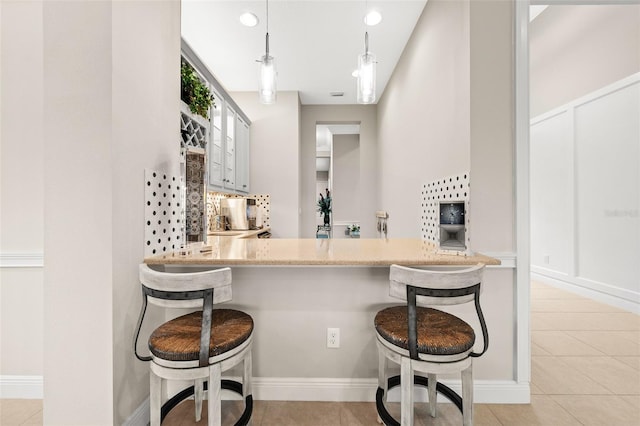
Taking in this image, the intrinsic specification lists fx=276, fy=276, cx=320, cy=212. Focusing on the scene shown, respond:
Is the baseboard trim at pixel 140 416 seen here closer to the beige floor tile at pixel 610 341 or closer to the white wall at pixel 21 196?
the white wall at pixel 21 196

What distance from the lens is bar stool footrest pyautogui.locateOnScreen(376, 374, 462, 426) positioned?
132cm

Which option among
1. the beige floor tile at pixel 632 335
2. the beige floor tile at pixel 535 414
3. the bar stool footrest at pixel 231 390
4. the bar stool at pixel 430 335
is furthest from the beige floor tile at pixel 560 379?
the bar stool footrest at pixel 231 390

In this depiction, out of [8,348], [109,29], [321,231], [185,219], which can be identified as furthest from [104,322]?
[321,231]

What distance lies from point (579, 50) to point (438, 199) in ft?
11.1

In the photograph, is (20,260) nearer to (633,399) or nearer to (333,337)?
(333,337)

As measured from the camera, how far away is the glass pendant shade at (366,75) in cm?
193

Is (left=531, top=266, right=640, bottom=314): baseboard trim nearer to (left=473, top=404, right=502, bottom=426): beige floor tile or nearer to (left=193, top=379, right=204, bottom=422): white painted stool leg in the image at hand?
(left=473, top=404, right=502, bottom=426): beige floor tile

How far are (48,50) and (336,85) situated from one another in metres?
3.58

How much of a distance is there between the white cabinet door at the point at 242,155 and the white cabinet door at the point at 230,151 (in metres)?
0.14

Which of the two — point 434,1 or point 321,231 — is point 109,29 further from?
point 321,231

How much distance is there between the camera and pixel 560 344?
2322 mm

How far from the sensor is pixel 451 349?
1.14 meters

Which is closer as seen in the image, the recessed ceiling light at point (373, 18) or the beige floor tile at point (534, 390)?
the beige floor tile at point (534, 390)

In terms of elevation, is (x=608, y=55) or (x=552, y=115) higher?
(x=608, y=55)
